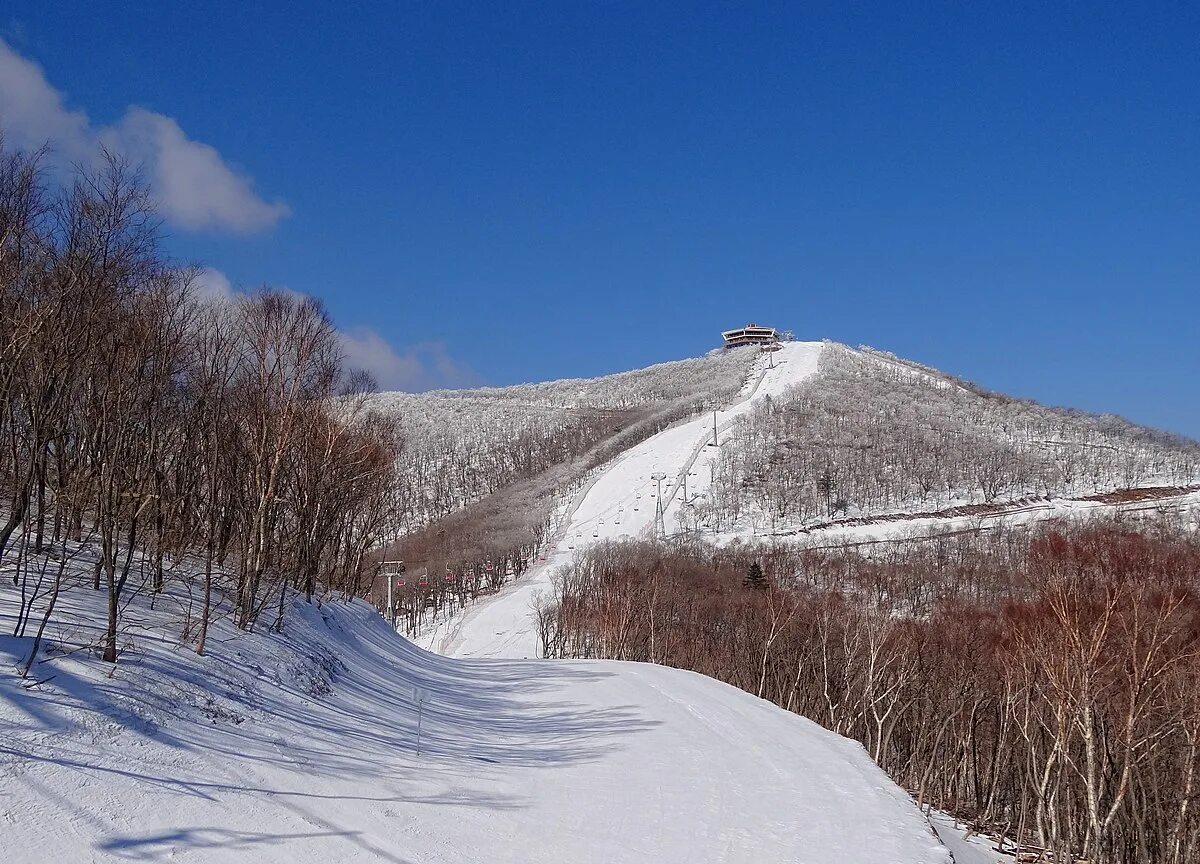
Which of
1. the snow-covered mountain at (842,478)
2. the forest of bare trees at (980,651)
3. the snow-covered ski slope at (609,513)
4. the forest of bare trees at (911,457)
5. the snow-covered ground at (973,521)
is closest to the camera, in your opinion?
the forest of bare trees at (980,651)

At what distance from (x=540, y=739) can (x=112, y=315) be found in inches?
355

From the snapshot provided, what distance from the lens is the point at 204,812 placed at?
20.5 ft

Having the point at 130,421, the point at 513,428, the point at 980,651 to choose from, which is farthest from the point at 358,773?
the point at 513,428

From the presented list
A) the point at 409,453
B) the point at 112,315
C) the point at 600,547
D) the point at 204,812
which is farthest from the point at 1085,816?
the point at 409,453

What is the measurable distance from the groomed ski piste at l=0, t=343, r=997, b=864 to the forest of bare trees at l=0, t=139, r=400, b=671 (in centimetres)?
74

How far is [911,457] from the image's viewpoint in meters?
89.7

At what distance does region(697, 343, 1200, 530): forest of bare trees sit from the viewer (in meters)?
79.3

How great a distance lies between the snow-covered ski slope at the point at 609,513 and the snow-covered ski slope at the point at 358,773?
32.2 metres

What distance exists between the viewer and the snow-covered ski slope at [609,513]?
4788cm

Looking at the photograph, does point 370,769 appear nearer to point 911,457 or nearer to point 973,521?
point 973,521

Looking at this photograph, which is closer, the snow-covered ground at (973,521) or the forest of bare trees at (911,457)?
the snow-covered ground at (973,521)

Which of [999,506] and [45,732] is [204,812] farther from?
[999,506]

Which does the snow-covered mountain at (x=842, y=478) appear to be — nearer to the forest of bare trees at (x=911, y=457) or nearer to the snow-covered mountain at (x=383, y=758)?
the forest of bare trees at (x=911, y=457)

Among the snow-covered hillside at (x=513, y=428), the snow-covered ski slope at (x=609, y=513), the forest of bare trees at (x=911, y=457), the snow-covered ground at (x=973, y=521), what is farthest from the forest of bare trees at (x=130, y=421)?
the snow-covered hillside at (x=513, y=428)
